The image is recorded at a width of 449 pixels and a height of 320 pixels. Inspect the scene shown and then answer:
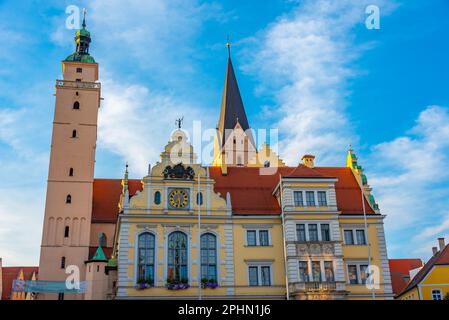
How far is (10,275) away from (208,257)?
159 feet

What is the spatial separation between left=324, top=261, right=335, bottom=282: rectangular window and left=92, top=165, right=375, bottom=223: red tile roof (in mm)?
5288

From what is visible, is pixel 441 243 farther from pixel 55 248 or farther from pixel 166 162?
pixel 55 248

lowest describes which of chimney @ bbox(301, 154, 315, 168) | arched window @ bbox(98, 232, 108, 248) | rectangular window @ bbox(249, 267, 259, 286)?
rectangular window @ bbox(249, 267, 259, 286)

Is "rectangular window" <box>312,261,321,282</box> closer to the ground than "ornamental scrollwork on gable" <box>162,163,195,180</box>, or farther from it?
closer to the ground

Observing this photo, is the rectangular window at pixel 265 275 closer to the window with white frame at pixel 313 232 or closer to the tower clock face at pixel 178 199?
the window with white frame at pixel 313 232

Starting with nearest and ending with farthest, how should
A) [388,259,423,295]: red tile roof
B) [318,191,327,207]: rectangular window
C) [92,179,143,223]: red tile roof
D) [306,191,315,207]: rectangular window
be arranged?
1. [306,191,315,207]: rectangular window
2. [318,191,327,207]: rectangular window
3. [92,179,143,223]: red tile roof
4. [388,259,423,295]: red tile roof

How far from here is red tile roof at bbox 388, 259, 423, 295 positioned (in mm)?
59469

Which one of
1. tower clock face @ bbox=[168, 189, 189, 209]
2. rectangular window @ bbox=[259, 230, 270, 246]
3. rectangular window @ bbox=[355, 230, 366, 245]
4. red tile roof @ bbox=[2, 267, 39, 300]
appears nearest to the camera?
tower clock face @ bbox=[168, 189, 189, 209]

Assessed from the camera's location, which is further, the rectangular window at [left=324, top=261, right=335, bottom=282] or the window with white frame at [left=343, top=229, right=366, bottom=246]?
the window with white frame at [left=343, top=229, right=366, bottom=246]

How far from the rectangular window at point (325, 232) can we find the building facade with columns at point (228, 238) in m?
0.09

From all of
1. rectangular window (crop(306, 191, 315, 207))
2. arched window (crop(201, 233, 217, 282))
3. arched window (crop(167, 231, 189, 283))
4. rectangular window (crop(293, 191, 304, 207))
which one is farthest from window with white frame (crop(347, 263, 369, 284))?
arched window (crop(167, 231, 189, 283))

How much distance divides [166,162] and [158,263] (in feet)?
28.7

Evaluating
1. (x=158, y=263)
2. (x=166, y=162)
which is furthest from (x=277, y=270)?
(x=166, y=162)

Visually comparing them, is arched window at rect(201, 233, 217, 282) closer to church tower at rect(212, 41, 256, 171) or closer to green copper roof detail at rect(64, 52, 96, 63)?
green copper roof detail at rect(64, 52, 96, 63)
